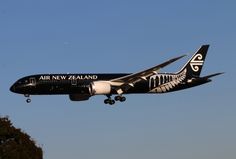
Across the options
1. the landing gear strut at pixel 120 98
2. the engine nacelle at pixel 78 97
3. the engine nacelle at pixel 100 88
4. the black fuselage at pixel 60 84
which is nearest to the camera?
the engine nacelle at pixel 100 88

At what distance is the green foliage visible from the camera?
7469 cm

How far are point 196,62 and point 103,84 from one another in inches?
812

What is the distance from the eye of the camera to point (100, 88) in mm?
88562

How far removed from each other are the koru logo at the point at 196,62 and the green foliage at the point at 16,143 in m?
32.9

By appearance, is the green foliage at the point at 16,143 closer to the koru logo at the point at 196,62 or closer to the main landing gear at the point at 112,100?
the main landing gear at the point at 112,100

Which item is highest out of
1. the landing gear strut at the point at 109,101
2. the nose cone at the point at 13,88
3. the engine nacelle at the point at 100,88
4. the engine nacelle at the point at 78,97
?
the nose cone at the point at 13,88

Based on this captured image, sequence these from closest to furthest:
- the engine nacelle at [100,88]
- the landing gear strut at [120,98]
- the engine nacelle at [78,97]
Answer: the engine nacelle at [100,88]
the landing gear strut at [120,98]
the engine nacelle at [78,97]

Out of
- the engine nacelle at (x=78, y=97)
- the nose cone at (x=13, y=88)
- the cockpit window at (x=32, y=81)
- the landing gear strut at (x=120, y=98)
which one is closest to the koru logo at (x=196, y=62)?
the landing gear strut at (x=120, y=98)

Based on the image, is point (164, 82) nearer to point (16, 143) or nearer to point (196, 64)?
point (196, 64)

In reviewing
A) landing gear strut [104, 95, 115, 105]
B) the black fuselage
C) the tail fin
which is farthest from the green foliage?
the tail fin

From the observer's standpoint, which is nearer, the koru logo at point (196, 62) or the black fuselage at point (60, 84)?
the black fuselage at point (60, 84)

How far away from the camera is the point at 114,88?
300 feet

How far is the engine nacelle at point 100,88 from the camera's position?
88.0m

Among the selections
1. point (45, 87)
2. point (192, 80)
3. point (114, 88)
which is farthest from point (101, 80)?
point (192, 80)
